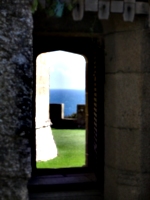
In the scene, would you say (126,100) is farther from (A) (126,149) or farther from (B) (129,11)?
(B) (129,11)

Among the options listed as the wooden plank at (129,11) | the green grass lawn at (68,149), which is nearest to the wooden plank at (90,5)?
the wooden plank at (129,11)

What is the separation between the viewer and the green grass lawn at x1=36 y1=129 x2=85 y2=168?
444 inches

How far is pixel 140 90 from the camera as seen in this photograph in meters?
5.42

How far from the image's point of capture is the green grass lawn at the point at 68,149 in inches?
444

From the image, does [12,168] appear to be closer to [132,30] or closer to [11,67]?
[11,67]

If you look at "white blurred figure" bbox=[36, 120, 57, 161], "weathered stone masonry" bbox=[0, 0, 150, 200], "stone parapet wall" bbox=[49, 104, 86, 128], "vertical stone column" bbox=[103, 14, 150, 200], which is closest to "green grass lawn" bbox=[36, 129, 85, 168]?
"white blurred figure" bbox=[36, 120, 57, 161]

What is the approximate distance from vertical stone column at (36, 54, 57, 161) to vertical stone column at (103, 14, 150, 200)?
25.8ft

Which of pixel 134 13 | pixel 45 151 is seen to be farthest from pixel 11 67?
pixel 45 151

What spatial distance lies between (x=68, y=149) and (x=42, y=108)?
4.98ft

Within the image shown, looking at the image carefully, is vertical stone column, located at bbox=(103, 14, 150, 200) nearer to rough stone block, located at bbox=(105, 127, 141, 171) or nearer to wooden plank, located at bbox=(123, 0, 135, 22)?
rough stone block, located at bbox=(105, 127, 141, 171)

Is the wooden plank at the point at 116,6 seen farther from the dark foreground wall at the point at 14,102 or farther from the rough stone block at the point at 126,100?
the dark foreground wall at the point at 14,102

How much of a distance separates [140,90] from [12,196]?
232 cm

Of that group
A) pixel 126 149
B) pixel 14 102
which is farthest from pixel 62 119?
pixel 14 102

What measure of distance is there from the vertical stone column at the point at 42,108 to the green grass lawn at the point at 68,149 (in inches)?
19.1
